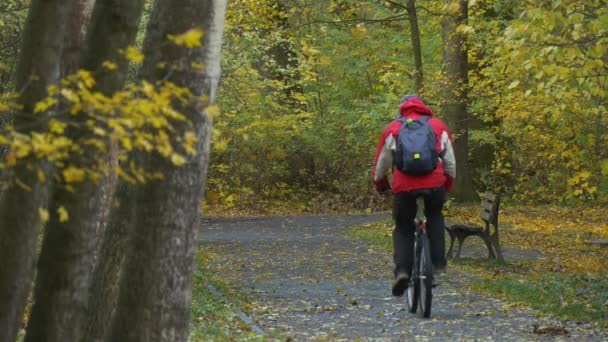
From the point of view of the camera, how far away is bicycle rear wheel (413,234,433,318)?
10672mm

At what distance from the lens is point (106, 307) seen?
8023 mm

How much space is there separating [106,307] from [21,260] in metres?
0.88

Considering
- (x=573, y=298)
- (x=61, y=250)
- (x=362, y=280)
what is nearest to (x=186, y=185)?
(x=61, y=250)

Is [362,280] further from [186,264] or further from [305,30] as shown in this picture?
[305,30]

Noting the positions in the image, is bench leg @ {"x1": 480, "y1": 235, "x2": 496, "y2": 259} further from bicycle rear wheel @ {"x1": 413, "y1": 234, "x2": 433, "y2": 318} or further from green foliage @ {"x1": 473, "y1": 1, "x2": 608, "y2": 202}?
bicycle rear wheel @ {"x1": 413, "y1": 234, "x2": 433, "y2": 318}

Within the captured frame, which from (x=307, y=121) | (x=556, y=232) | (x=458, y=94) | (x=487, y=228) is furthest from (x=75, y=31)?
(x=307, y=121)

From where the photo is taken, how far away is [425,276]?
10.7 meters

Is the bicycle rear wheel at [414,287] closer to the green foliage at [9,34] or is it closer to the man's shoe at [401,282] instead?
the man's shoe at [401,282]

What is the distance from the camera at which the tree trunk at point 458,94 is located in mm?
24500

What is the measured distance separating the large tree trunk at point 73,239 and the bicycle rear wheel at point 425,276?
4.08 m

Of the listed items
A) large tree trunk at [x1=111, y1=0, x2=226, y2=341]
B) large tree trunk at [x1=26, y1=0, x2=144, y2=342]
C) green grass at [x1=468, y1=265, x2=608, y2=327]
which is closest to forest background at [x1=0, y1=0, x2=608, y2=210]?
green grass at [x1=468, y1=265, x2=608, y2=327]

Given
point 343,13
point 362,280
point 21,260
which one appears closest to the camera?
point 21,260

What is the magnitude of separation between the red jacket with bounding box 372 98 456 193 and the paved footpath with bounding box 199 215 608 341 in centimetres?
132

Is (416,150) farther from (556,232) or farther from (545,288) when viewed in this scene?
(556,232)
